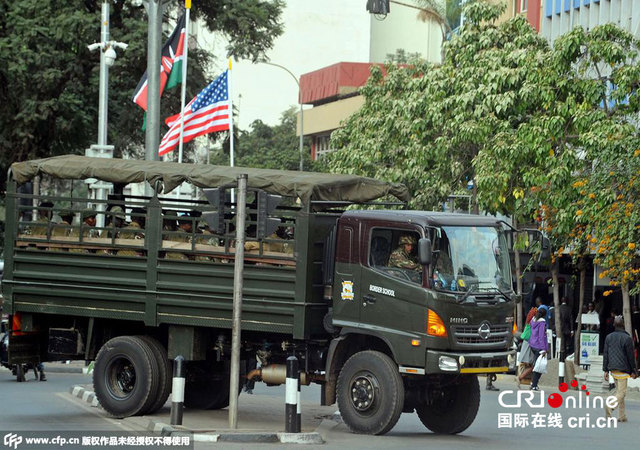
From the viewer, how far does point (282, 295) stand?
1681cm

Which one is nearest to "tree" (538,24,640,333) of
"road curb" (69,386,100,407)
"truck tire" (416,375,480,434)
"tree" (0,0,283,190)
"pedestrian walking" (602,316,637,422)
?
"pedestrian walking" (602,316,637,422)

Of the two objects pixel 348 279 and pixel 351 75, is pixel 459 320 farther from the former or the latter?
pixel 351 75

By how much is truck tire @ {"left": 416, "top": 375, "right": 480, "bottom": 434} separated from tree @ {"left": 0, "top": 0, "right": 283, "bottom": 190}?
19.2m

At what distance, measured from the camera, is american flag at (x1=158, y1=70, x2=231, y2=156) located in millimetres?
28375

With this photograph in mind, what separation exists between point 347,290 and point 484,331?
5.91ft

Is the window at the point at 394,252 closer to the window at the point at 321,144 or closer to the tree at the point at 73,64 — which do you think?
the tree at the point at 73,64

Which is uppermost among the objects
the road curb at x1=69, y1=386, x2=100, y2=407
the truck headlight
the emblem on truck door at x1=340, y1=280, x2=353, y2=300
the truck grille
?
the emblem on truck door at x1=340, y1=280, x2=353, y2=300

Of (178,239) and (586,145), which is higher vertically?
(586,145)

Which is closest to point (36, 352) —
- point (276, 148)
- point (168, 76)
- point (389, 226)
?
point (389, 226)

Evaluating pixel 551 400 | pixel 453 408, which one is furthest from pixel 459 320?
pixel 551 400

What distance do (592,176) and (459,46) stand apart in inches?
258

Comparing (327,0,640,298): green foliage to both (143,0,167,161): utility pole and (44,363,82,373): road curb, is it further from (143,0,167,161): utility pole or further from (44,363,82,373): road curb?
(44,363,82,373): road curb

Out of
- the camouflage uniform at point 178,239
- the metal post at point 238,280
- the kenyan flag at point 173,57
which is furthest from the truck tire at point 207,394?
the kenyan flag at point 173,57

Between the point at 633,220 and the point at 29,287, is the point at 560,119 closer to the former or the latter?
the point at 633,220
